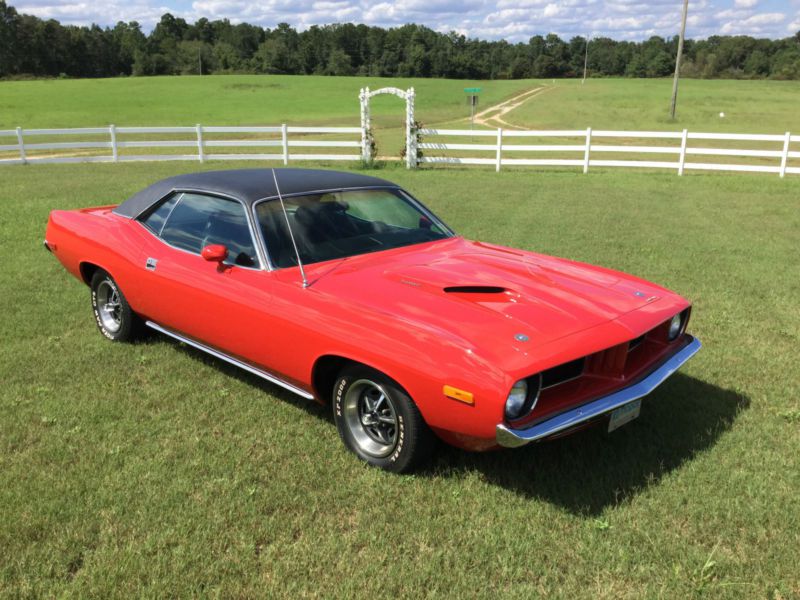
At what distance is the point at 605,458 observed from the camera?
366 centimetres

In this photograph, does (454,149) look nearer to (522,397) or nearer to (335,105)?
(522,397)

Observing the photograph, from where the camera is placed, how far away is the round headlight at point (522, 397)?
9.70ft

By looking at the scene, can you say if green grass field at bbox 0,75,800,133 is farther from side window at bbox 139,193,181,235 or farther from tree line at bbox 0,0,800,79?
tree line at bbox 0,0,800,79

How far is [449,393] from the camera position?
298 cm

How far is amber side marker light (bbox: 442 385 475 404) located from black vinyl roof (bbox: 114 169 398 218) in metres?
1.93

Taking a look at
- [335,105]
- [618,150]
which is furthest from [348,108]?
[618,150]

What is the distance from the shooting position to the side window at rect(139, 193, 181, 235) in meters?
4.82

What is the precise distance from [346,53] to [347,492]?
131m

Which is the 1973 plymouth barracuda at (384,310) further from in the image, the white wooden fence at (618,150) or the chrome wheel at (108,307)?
the white wooden fence at (618,150)

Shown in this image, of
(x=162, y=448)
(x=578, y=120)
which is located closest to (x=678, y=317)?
(x=162, y=448)

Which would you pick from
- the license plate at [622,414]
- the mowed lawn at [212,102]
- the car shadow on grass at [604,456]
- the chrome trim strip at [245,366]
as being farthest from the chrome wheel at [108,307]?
the mowed lawn at [212,102]

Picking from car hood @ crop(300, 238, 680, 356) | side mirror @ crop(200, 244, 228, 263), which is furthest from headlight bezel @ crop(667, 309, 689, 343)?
side mirror @ crop(200, 244, 228, 263)

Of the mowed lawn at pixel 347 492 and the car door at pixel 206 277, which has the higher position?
the car door at pixel 206 277

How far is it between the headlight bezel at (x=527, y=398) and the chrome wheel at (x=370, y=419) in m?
0.70
